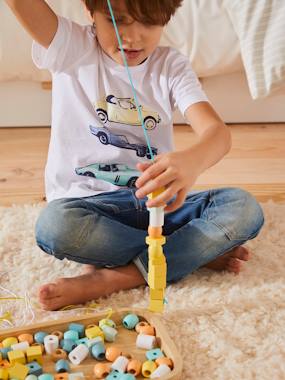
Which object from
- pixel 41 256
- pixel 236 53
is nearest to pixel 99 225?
pixel 41 256

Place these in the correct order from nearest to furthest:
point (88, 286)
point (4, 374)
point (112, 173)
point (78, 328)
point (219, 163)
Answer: point (4, 374), point (78, 328), point (88, 286), point (112, 173), point (219, 163)

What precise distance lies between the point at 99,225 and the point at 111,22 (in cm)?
36

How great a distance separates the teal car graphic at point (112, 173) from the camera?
109 centimetres

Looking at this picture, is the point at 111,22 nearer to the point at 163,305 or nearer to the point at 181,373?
the point at 163,305

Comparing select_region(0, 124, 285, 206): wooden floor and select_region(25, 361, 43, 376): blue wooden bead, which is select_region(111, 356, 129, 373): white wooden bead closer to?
select_region(25, 361, 43, 376): blue wooden bead

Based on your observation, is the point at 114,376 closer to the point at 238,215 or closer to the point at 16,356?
the point at 16,356

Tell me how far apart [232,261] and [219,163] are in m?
0.64

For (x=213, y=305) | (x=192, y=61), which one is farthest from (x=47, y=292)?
(x=192, y=61)

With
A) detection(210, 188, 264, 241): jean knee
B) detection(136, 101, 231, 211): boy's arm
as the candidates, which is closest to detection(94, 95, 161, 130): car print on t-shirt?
detection(136, 101, 231, 211): boy's arm

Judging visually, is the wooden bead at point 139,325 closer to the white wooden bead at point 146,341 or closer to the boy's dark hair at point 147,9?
the white wooden bead at point 146,341

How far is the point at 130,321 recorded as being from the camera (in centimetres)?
89

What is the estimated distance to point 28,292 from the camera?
100cm

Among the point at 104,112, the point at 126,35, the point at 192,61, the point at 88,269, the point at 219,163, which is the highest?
the point at 126,35

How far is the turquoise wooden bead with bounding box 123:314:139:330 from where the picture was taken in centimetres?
89
